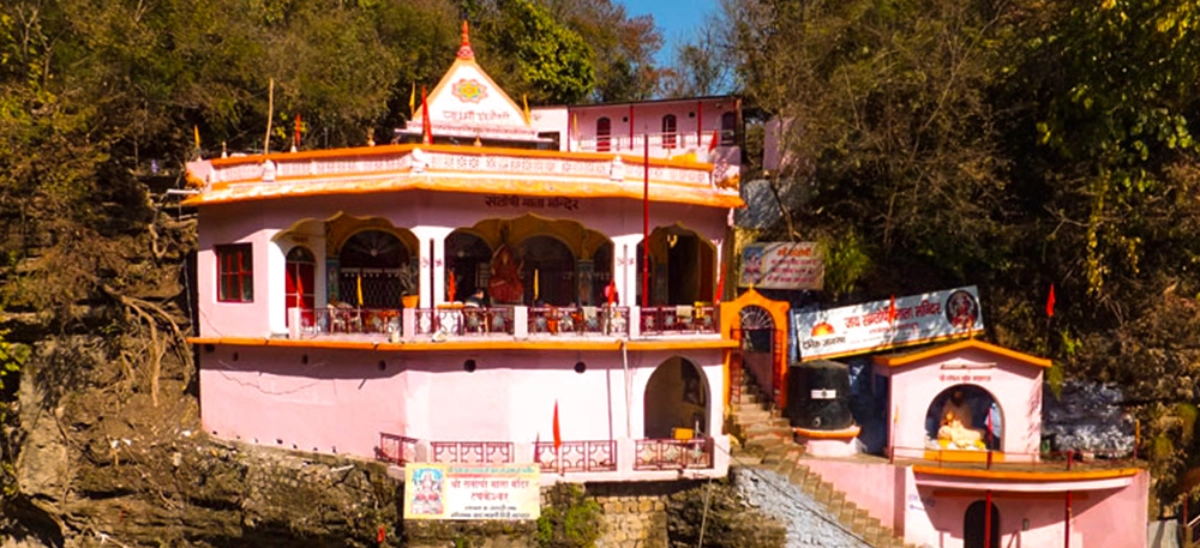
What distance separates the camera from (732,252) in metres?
19.8

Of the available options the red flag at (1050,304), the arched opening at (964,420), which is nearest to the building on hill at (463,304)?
the arched opening at (964,420)

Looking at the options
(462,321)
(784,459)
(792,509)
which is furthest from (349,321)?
(792,509)

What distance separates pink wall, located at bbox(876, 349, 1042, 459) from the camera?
1630cm

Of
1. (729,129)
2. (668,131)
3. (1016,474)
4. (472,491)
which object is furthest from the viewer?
(668,131)

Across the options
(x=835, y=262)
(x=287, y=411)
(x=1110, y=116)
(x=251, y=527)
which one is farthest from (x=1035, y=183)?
(x=251, y=527)

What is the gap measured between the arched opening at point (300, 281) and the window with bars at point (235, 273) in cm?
72

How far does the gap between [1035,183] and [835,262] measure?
482 centimetres

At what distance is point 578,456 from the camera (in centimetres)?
1505

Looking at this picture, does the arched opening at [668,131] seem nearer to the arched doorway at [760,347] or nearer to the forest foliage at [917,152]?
the forest foliage at [917,152]

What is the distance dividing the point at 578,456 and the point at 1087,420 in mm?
10609

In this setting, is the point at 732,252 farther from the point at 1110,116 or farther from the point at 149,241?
the point at 149,241

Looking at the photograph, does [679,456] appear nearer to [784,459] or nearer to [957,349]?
[784,459]

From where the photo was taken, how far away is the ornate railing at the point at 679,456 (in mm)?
14852

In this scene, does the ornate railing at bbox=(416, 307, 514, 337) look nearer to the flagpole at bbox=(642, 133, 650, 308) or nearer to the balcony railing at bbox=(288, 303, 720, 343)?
the balcony railing at bbox=(288, 303, 720, 343)
